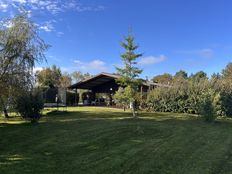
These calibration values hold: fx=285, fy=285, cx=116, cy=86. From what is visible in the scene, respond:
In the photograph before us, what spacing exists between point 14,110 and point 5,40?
394cm

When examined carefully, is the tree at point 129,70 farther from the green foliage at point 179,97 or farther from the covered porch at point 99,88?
the covered porch at point 99,88

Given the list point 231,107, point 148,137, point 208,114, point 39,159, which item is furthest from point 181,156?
point 231,107

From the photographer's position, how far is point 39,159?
724cm

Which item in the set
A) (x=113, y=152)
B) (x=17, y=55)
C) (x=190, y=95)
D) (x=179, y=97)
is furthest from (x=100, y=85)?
A: (x=113, y=152)

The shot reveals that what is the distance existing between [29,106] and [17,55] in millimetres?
2760

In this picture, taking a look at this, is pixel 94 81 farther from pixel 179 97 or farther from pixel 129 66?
pixel 129 66

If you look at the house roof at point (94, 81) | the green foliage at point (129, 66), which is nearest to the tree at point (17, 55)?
the green foliage at point (129, 66)

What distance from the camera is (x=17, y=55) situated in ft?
47.3

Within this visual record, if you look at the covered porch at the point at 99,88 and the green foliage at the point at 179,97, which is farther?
the covered porch at the point at 99,88

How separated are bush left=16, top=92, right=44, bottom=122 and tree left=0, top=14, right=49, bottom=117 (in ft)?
1.50

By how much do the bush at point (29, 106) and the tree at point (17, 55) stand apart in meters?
0.46

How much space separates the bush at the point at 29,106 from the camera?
15.2 m

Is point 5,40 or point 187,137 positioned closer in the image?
point 187,137

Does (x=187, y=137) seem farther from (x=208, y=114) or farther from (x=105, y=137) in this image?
(x=208, y=114)
